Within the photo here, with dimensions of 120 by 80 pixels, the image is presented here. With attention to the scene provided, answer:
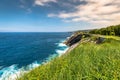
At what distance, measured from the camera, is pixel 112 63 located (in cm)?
489

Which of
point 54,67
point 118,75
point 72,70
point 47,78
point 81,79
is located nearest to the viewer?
point 118,75

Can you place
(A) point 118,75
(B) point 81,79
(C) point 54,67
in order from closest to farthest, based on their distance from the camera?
(A) point 118,75 → (B) point 81,79 → (C) point 54,67

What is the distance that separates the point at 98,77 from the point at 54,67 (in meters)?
2.15

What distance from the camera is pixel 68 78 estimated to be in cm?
438

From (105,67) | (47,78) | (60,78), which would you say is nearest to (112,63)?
(105,67)

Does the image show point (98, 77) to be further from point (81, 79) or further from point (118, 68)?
point (118, 68)

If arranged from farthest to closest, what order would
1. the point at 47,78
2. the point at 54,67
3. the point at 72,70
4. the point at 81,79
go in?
the point at 54,67
the point at 72,70
the point at 47,78
the point at 81,79

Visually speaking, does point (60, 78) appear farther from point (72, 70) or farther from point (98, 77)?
point (98, 77)

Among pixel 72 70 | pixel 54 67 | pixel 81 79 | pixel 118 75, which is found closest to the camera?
pixel 118 75

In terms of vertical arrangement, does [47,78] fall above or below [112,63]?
below

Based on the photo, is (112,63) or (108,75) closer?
(108,75)

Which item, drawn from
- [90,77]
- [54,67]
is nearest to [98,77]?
[90,77]

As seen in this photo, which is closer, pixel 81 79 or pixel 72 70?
pixel 81 79

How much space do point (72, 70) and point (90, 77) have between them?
0.89 m
